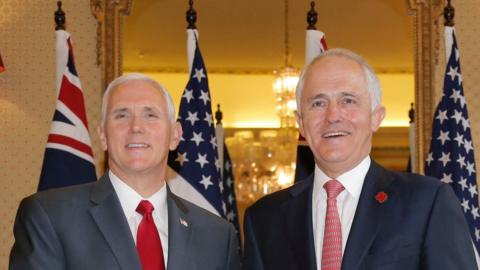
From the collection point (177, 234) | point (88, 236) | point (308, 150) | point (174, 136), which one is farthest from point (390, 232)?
point (308, 150)

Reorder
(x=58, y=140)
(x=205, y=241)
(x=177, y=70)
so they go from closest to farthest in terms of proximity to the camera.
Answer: (x=205, y=241), (x=58, y=140), (x=177, y=70)

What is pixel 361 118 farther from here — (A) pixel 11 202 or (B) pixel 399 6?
(B) pixel 399 6

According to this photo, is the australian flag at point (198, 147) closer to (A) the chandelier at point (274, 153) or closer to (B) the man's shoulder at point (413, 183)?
(B) the man's shoulder at point (413, 183)

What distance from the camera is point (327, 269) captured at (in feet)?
9.62

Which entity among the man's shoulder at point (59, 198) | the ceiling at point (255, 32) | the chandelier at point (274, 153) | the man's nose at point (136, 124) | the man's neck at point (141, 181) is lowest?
the chandelier at point (274, 153)

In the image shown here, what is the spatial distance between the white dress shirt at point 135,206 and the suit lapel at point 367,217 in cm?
66

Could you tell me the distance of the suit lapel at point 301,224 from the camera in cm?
301

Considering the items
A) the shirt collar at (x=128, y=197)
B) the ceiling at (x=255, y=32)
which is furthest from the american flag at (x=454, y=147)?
the shirt collar at (x=128, y=197)

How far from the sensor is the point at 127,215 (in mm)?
3186

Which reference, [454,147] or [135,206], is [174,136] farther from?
[454,147]

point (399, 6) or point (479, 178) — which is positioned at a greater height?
point (399, 6)

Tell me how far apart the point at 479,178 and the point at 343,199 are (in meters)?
4.10

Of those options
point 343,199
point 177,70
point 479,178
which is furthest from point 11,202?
point 177,70

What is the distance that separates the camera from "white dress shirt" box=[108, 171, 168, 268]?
3.17m
